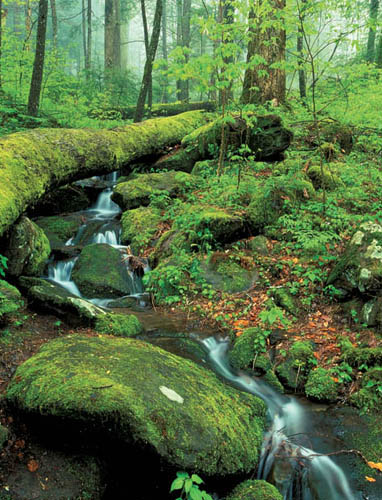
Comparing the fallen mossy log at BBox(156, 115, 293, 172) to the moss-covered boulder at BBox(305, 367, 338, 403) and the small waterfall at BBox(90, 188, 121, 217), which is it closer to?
the small waterfall at BBox(90, 188, 121, 217)

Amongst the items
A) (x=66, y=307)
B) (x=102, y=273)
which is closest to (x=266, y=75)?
(x=102, y=273)

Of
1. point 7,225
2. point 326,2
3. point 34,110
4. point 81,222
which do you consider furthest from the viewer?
point 34,110

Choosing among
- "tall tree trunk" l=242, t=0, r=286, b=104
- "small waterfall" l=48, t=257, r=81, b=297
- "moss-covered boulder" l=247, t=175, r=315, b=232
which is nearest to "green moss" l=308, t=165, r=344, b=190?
"moss-covered boulder" l=247, t=175, r=315, b=232

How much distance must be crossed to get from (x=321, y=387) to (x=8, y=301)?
→ 358 centimetres

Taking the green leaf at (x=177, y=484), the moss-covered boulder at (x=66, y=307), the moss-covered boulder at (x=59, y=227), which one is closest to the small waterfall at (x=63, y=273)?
the moss-covered boulder at (x=59, y=227)

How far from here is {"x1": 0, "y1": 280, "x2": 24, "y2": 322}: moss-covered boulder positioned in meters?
4.08

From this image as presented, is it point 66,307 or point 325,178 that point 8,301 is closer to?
point 66,307

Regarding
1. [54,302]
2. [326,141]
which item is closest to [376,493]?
[54,302]

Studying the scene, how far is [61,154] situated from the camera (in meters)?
7.49

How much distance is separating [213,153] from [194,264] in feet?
14.2

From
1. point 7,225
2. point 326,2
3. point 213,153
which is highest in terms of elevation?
point 326,2

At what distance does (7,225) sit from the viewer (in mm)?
5539

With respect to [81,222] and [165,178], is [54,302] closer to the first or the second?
[81,222]

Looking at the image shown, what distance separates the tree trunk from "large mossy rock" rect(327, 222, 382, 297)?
903 centimetres
